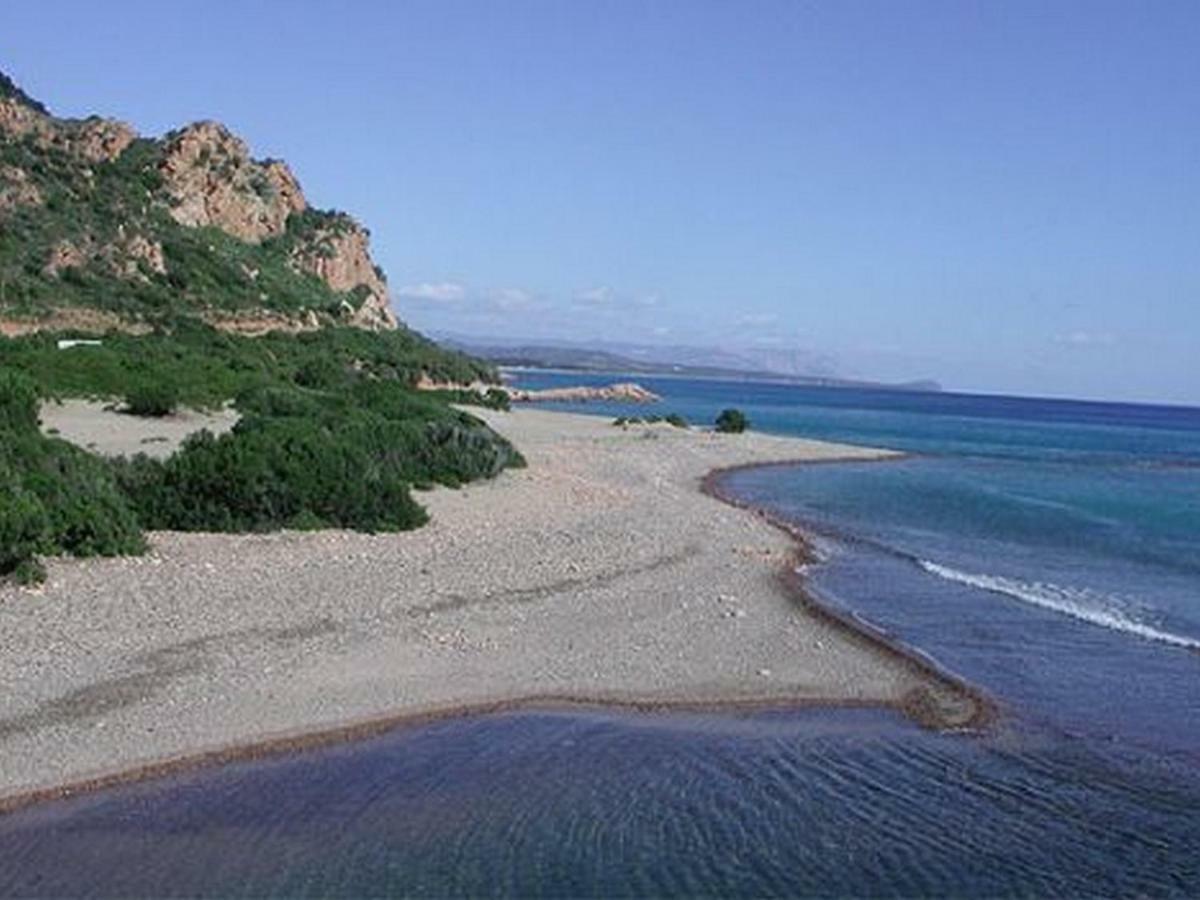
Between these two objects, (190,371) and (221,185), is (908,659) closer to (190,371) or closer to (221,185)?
(190,371)

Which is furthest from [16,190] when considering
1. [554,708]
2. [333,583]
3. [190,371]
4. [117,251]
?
[554,708]

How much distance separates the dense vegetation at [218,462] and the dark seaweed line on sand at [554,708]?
5.58 meters

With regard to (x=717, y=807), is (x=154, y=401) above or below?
above

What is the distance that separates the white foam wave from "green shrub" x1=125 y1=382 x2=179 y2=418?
20468 mm

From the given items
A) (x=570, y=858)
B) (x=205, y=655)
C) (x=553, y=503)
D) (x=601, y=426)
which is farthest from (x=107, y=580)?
(x=601, y=426)

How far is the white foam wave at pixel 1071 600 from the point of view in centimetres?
1839

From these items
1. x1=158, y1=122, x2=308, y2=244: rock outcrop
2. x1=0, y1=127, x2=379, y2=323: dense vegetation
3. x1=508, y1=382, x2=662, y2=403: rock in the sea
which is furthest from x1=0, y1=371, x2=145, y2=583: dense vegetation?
x1=508, y1=382, x2=662, y2=403: rock in the sea

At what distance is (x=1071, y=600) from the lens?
21125 mm

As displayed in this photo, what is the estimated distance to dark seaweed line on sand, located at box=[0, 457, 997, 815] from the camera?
10141mm

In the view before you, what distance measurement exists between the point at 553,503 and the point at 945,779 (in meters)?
17.2

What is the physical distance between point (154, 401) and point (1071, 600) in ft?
78.9

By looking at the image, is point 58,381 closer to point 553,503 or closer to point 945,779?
point 553,503

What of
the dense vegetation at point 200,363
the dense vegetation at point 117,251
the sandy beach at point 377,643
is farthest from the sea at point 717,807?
the dense vegetation at point 117,251

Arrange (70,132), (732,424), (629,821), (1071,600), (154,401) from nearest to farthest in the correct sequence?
1. (629,821)
2. (1071,600)
3. (154,401)
4. (732,424)
5. (70,132)
